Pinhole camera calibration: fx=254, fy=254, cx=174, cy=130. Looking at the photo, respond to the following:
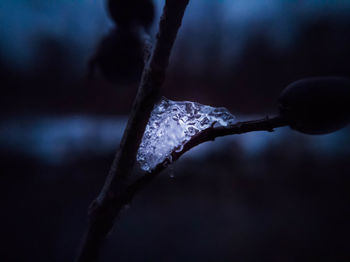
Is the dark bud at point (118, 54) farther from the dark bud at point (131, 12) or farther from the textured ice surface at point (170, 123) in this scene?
the textured ice surface at point (170, 123)

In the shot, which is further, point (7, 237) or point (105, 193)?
point (7, 237)

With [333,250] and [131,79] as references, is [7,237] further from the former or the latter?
[333,250]

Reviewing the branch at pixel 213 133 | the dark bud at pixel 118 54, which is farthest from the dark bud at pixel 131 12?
the branch at pixel 213 133

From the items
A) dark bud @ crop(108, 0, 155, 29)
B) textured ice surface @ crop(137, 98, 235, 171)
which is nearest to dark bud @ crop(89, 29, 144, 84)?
dark bud @ crop(108, 0, 155, 29)

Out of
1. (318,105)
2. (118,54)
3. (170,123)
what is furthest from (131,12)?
(318,105)

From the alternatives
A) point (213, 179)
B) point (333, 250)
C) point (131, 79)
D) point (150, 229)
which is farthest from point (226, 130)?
point (213, 179)

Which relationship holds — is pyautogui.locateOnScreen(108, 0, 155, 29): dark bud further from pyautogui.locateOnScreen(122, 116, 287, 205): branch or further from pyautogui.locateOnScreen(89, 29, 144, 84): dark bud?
pyautogui.locateOnScreen(122, 116, 287, 205): branch

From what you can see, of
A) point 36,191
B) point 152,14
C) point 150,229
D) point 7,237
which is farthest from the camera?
point 36,191
